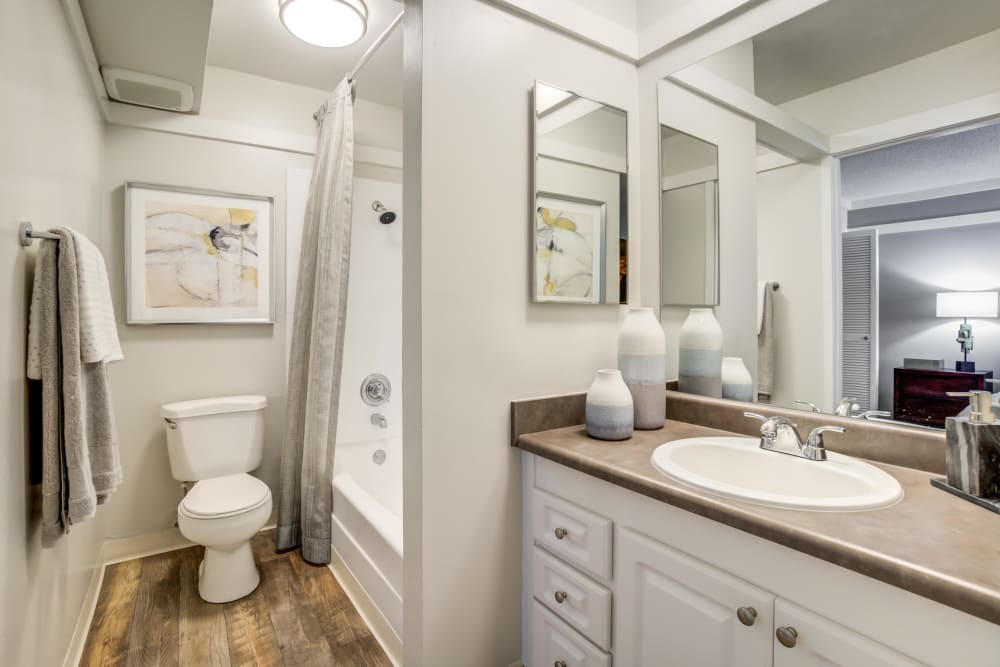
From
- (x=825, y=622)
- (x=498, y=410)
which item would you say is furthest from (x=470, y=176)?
(x=825, y=622)

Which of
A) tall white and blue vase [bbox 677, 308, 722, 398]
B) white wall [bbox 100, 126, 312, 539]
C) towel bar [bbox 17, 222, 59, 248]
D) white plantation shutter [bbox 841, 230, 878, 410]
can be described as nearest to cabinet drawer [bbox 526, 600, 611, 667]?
tall white and blue vase [bbox 677, 308, 722, 398]

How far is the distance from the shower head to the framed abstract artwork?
0.57 m

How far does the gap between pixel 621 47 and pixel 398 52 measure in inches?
48.0

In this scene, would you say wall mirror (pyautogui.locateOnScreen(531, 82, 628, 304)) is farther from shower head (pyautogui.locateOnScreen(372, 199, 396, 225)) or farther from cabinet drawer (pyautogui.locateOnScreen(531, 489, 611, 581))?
shower head (pyautogui.locateOnScreen(372, 199, 396, 225))

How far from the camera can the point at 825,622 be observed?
829 millimetres

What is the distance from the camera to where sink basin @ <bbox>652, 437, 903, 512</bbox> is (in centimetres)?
94

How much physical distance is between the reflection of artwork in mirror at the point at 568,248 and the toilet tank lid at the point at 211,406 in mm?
1737

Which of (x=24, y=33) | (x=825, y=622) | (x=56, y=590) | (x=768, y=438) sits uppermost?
(x=24, y=33)

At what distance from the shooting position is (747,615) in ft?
3.01

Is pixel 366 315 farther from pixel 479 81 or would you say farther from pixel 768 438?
pixel 768 438

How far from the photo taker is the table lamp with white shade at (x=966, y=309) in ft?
3.65

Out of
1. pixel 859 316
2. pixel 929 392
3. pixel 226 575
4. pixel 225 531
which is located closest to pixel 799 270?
pixel 859 316

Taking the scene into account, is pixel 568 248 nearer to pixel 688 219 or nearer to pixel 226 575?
pixel 688 219

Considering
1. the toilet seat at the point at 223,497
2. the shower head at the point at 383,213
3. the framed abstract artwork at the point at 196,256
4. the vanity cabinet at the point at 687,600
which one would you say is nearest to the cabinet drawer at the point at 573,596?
the vanity cabinet at the point at 687,600
